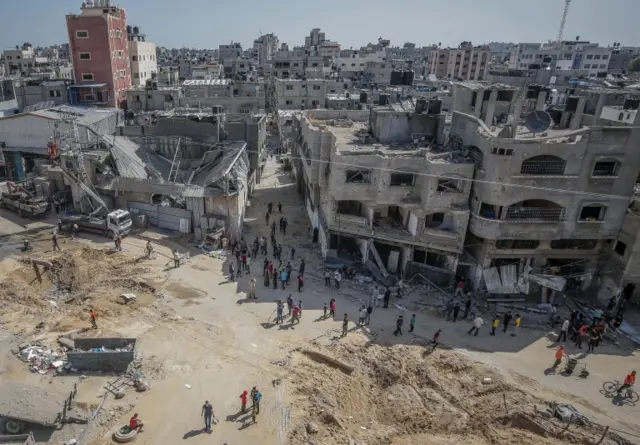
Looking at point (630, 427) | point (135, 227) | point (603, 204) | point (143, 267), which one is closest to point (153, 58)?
point (135, 227)

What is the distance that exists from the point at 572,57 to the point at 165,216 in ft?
416

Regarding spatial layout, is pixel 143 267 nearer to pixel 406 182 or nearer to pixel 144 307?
pixel 144 307

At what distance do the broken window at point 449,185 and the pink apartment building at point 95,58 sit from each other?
4851 centimetres

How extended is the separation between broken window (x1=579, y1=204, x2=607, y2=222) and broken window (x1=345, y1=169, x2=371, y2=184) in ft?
48.1

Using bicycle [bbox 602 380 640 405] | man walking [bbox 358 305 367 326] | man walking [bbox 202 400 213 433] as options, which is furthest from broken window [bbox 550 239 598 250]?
man walking [bbox 202 400 213 433]

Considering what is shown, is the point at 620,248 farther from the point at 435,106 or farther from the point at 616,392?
the point at 435,106

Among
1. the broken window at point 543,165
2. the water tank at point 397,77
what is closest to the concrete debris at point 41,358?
the broken window at point 543,165

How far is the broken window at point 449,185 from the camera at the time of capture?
30.1 m

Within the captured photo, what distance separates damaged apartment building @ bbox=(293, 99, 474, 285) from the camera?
30234 mm

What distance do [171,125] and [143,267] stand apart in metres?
19.2

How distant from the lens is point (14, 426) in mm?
16500

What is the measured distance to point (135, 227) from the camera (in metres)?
35.6

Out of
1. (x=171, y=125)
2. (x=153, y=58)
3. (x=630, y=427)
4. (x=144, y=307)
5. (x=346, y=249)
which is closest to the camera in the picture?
(x=630, y=427)

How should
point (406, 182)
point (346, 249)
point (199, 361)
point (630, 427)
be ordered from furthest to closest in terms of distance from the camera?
1. point (346, 249)
2. point (406, 182)
3. point (199, 361)
4. point (630, 427)
